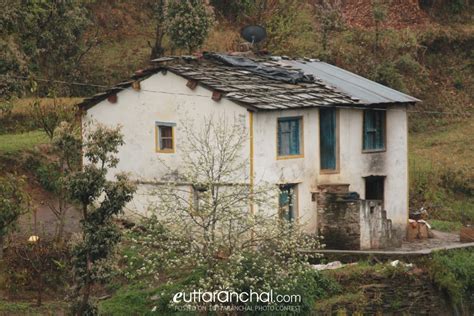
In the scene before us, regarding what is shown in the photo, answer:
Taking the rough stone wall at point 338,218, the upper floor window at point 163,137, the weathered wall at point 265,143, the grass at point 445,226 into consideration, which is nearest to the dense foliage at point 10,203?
the weathered wall at point 265,143

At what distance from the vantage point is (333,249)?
32.6m

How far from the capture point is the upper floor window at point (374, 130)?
3456cm

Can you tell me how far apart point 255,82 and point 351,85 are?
10.5 ft

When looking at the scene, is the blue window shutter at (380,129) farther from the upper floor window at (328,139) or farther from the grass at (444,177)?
the grass at (444,177)

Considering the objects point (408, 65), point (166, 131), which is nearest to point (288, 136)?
point (166, 131)

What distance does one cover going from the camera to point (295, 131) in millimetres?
32594

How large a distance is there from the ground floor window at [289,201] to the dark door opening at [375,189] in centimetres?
315

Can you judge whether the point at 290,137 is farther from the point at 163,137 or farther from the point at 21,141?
the point at 21,141

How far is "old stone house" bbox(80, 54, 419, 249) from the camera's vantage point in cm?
3203

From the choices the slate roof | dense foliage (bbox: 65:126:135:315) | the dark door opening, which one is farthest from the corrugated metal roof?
dense foliage (bbox: 65:126:135:315)

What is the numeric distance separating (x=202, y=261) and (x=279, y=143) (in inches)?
231

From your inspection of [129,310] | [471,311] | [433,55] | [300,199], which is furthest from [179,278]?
[433,55]

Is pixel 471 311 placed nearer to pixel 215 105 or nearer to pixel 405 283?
pixel 405 283

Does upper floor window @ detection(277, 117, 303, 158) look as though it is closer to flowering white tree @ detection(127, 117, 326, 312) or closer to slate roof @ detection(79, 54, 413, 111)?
slate roof @ detection(79, 54, 413, 111)
